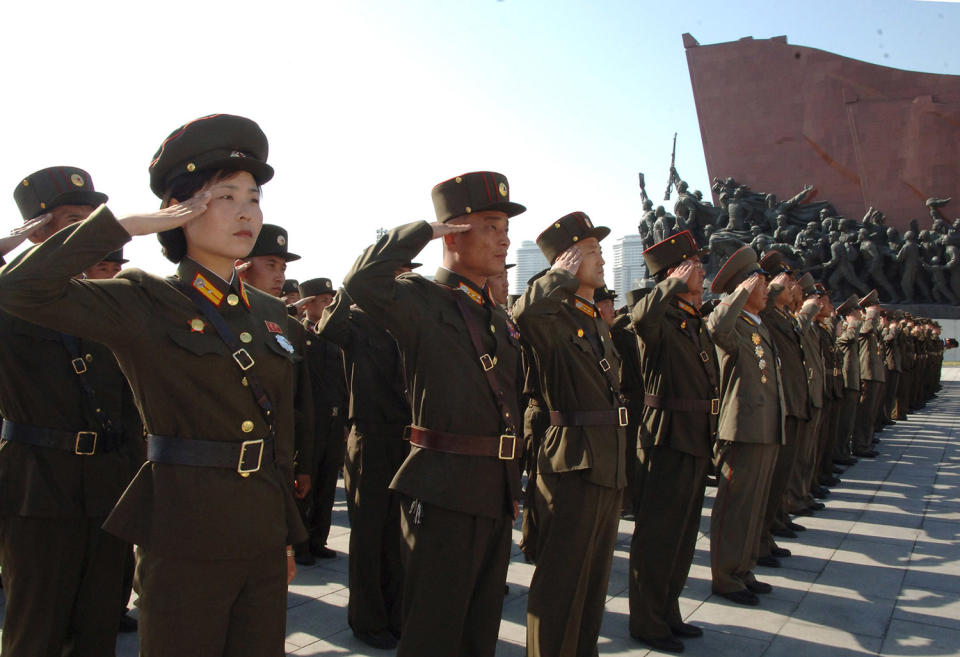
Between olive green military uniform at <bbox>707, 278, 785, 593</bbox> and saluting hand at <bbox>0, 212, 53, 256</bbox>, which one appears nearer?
saluting hand at <bbox>0, 212, 53, 256</bbox>

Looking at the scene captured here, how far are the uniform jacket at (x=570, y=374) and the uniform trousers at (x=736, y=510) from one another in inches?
61.7

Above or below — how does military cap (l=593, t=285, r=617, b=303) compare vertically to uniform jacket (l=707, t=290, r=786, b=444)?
above

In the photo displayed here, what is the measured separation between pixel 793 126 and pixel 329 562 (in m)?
25.3

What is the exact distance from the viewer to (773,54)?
26.3 meters

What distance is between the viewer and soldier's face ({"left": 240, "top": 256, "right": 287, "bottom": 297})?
430 centimetres

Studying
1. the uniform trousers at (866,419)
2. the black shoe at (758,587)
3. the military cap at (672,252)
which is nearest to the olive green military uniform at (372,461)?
the military cap at (672,252)

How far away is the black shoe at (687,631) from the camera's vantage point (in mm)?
3889

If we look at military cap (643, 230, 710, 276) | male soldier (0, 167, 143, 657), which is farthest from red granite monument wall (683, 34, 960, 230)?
male soldier (0, 167, 143, 657)

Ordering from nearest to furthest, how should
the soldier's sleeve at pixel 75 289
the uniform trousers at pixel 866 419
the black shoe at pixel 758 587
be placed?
the soldier's sleeve at pixel 75 289 → the black shoe at pixel 758 587 → the uniform trousers at pixel 866 419

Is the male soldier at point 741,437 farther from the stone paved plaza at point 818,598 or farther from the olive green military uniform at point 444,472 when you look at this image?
the olive green military uniform at point 444,472

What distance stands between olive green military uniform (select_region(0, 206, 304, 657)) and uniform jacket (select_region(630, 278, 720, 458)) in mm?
2438

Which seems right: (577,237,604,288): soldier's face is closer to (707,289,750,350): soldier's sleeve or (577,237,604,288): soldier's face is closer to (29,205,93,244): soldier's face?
(707,289,750,350): soldier's sleeve

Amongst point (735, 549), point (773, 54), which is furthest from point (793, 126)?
point (735, 549)

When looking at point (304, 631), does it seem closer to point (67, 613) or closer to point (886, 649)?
point (67, 613)
